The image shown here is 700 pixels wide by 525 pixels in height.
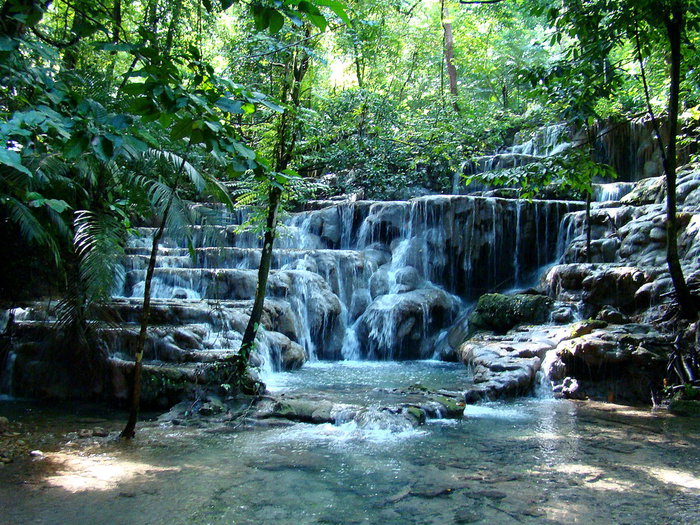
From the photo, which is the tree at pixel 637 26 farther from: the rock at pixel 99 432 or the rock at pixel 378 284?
the rock at pixel 378 284

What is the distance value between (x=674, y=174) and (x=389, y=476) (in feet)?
21.3

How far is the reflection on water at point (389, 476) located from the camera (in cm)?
390

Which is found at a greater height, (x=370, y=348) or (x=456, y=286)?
(x=456, y=286)

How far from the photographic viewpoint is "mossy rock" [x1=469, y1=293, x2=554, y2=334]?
1233 cm

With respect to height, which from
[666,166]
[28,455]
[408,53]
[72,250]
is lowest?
[28,455]

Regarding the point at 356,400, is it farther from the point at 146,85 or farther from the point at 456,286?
the point at 456,286

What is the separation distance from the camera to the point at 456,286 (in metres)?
16.8

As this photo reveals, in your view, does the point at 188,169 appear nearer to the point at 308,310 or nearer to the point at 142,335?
the point at 142,335

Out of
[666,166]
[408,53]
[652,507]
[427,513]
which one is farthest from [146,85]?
[408,53]

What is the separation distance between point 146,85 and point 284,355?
939cm

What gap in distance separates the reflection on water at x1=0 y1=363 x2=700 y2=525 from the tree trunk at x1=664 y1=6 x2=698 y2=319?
2.18 meters

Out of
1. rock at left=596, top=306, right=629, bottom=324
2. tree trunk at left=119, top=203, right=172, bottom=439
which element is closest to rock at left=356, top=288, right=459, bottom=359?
rock at left=596, top=306, right=629, bottom=324

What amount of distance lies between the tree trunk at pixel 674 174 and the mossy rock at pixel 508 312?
149 inches

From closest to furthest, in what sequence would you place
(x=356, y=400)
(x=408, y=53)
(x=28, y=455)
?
(x=28, y=455), (x=356, y=400), (x=408, y=53)
